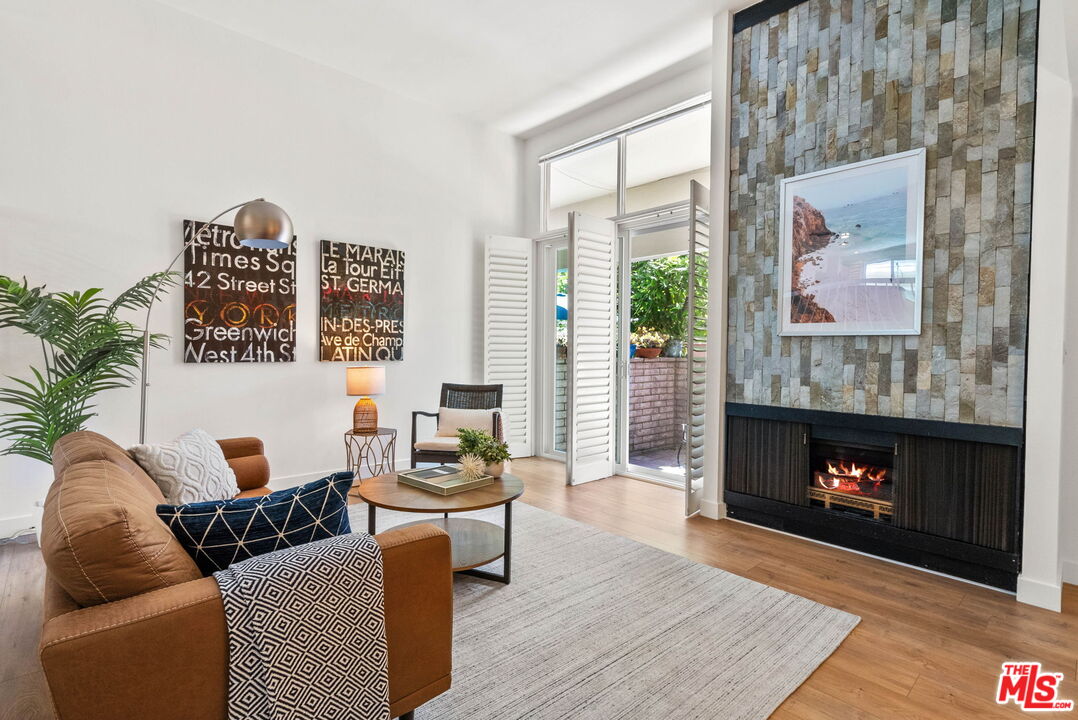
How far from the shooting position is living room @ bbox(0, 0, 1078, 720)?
153 cm

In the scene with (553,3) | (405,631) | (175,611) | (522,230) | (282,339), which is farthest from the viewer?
(522,230)

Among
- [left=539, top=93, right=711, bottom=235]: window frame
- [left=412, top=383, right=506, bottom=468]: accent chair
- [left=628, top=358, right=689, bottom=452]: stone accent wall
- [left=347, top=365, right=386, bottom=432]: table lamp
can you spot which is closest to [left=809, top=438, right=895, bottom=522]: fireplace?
[left=628, top=358, right=689, bottom=452]: stone accent wall

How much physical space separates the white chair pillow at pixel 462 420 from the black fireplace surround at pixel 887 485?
1833mm

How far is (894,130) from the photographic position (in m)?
3.09

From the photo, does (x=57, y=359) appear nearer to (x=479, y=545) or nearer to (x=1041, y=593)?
(x=479, y=545)

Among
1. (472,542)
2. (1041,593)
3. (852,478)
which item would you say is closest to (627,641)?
(472,542)

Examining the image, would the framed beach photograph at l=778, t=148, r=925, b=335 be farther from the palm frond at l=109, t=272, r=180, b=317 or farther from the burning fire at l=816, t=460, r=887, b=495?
the palm frond at l=109, t=272, r=180, b=317

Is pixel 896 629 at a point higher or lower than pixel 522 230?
lower

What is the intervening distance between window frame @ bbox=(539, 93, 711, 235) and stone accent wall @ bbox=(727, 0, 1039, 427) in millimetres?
917

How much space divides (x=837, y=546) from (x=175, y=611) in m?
3.40

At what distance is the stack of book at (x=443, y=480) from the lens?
2.72 metres

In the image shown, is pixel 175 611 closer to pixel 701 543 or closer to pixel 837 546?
pixel 701 543

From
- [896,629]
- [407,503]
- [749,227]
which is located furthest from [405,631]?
[749,227]

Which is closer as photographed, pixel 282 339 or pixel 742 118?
pixel 742 118
